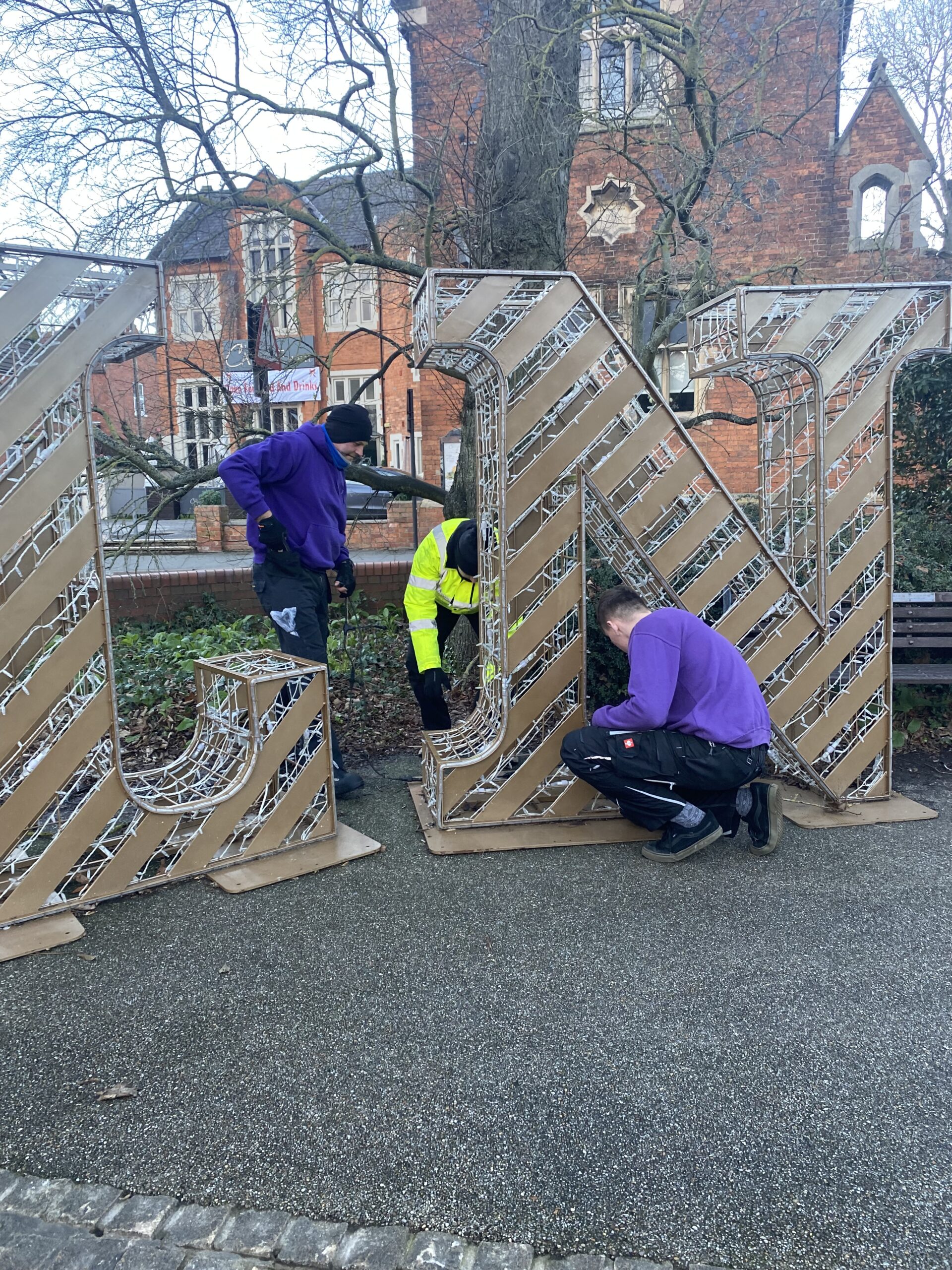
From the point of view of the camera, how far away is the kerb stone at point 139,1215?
7.10 ft

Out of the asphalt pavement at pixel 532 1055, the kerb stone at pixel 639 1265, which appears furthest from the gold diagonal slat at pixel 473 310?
the kerb stone at pixel 639 1265

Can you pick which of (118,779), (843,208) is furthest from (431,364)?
(843,208)

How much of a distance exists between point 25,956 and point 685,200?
669 centimetres

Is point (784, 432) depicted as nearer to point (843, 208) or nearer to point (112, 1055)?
point (112, 1055)

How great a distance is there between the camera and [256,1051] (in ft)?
9.33

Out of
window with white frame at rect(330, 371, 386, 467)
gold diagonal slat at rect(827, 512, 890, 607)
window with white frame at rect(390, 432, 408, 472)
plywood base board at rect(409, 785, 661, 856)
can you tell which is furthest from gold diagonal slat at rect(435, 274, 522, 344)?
window with white frame at rect(330, 371, 386, 467)

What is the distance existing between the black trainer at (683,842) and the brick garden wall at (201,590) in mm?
5531

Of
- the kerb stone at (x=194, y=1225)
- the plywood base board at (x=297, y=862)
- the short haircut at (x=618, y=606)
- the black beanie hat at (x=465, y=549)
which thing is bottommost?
the plywood base board at (x=297, y=862)

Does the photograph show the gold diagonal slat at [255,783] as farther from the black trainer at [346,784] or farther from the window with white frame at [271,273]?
the window with white frame at [271,273]

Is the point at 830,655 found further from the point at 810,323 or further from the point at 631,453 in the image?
the point at 810,323

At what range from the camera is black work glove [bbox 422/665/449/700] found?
16.8 feet

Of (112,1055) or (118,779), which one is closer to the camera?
(112,1055)

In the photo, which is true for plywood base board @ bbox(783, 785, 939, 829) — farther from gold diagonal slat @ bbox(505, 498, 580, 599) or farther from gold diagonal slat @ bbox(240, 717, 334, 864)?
gold diagonal slat @ bbox(240, 717, 334, 864)

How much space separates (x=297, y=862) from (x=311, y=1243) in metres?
2.24
